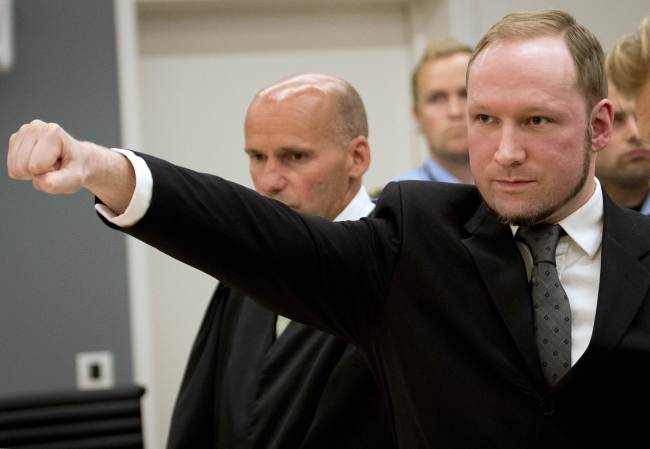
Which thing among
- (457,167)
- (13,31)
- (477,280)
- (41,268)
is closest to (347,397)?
(477,280)

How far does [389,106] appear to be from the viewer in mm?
4254

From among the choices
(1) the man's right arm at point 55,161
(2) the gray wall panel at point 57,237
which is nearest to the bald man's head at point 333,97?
(1) the man's right arm at point 55,161

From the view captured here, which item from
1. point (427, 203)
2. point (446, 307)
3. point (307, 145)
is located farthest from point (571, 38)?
point (307, 145)

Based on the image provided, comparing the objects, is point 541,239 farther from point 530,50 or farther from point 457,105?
point 457,105

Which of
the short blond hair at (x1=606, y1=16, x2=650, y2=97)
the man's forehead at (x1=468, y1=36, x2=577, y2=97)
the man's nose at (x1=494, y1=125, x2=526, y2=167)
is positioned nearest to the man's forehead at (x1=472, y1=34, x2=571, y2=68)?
the man's forehead at (x1=468, y1=36, x2=577, y2=97)

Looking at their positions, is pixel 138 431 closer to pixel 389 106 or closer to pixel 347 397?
pixel 347 397

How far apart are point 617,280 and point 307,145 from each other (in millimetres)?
909

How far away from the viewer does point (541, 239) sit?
1430mm

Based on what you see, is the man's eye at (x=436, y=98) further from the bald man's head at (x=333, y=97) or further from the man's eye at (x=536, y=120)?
the man's eye at (x=536, y=120)

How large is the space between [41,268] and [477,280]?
2.62m

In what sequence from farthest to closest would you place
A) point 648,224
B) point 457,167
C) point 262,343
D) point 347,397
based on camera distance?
1. point 457,167
2. point 262,343
3. point 347,397
4. point 648,224

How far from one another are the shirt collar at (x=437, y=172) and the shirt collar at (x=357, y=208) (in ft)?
3.45

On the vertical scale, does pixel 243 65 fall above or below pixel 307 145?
above

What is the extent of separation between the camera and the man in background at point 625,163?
8.56 ft
